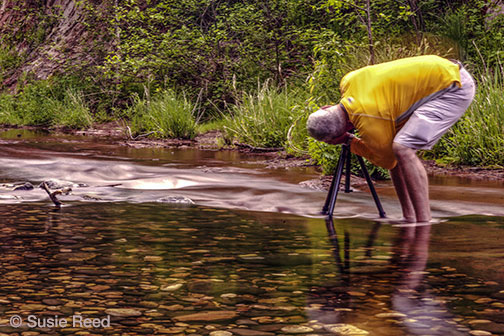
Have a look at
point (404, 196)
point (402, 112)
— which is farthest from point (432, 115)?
point (404, 196)

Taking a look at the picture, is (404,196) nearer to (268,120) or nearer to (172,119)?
(268,120)

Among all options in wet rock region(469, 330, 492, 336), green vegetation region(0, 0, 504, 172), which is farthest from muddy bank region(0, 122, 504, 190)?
wet rock region(469, 330, 492, 336)

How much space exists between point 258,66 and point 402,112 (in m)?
12.3

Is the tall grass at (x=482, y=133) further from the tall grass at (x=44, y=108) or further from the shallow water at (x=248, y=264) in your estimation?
the tall grass at (x=44, y=108)

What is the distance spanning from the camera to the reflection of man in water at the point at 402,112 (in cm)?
571

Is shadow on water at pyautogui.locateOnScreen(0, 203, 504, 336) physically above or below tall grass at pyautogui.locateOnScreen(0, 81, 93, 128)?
below

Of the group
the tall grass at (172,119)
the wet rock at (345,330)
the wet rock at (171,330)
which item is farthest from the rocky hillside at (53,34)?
the wet rock at (345,330)

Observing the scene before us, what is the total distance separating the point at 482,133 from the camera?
1032 cm

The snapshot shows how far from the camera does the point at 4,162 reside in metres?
11.1

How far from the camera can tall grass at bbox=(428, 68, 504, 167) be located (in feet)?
33.5

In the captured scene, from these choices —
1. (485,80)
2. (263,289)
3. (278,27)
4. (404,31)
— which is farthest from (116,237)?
(278,27)

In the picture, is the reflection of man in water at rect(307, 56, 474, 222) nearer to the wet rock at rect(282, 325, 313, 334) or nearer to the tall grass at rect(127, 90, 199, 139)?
Result: the wet rock at rect(282, 325, 313, 334)

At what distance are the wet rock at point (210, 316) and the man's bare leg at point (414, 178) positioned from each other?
123 inches

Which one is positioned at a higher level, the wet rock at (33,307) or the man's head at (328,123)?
the man's head at (328,123)
